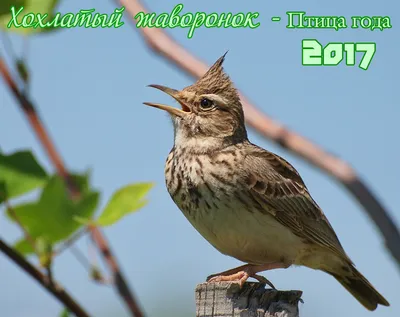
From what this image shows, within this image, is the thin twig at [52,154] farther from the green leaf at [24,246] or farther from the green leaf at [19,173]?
the green leaf at [24,246]

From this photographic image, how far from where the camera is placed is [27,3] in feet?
8.99

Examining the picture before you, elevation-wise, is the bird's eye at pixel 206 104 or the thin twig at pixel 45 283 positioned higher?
the bird's eye at pixel 206 104

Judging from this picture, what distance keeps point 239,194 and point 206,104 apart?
1.06m

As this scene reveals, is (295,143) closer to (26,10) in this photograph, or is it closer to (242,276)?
(26,10)

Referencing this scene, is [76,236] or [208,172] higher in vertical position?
[208,172]

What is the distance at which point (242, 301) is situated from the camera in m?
3.25

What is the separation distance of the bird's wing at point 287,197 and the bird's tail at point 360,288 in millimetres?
311

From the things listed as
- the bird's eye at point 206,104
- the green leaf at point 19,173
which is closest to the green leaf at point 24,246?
the green leaf at point 19,173

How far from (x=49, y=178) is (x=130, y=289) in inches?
19.9

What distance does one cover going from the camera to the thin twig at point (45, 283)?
225 cm

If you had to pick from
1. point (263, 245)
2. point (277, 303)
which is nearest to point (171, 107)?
point (263, 245)

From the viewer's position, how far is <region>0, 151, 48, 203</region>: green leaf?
2596 mm

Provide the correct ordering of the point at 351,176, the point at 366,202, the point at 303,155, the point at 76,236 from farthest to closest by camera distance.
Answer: the point at 76,236, the point at 303,155, the point at 351,176, the point at 366,202

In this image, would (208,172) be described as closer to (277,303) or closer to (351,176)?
(277,303)
